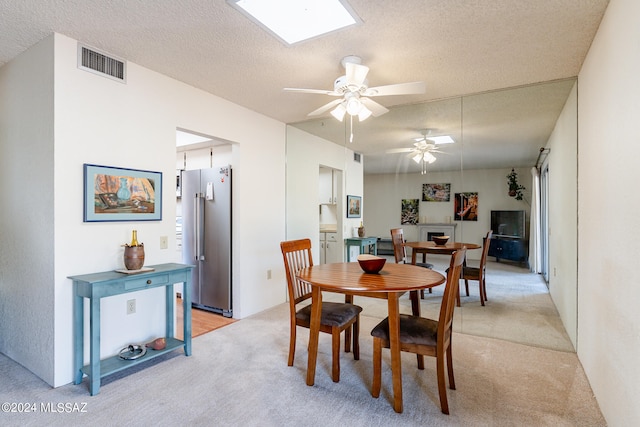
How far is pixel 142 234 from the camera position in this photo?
2.80 metres

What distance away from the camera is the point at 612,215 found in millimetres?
1844

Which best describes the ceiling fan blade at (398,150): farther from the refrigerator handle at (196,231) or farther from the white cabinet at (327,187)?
the refrigerator handle at (196,231)

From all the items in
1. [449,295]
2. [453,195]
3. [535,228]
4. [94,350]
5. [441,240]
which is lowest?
[94,350]

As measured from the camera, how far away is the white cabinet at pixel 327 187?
4617 millimetres

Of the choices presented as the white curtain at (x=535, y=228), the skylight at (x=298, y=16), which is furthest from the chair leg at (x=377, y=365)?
the white curtain at (x=535, y=228)

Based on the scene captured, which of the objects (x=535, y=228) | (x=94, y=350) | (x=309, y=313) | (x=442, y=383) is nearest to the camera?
(x=442, y=383)

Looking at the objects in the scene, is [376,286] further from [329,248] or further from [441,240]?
[329,248]

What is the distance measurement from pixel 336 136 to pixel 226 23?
95.6 inches

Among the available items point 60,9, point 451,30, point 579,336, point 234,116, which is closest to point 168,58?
point 60,9

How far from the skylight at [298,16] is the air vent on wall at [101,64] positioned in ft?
4.38

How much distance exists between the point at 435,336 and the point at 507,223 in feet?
7.61

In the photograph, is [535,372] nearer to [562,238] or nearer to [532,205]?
[562,238]

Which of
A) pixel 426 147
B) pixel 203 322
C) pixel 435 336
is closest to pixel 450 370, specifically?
pixel 435 336

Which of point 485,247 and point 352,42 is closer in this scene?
point 352,42
